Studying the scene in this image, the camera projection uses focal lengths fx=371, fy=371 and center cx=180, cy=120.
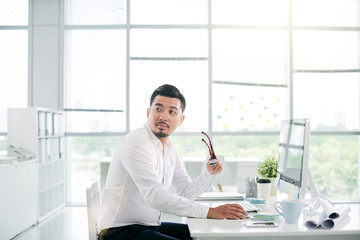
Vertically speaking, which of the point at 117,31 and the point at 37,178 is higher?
the point at 117,31

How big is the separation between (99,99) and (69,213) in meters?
1.74

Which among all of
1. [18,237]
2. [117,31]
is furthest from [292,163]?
[117,31]

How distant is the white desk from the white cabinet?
106 inches

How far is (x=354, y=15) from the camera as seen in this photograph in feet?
19.2

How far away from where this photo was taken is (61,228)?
4344mm

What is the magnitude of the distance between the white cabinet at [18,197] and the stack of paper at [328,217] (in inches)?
122

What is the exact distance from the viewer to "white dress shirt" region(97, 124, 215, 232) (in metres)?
1.73

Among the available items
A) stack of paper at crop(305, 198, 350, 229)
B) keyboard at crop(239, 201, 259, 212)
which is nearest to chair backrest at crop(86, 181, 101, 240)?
keyboard at crop(239, 201, 259, 212)

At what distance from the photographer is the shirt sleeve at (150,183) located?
1.72m

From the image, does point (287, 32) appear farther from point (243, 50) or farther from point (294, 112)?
point (294, 112)

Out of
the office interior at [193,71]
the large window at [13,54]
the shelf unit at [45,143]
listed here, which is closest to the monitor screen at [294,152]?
the shelf unit at [45,143]

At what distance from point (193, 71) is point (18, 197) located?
3064 millimetres

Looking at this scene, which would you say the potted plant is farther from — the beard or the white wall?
the white wall

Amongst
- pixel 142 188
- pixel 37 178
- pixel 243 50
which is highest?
pixel 243 50
